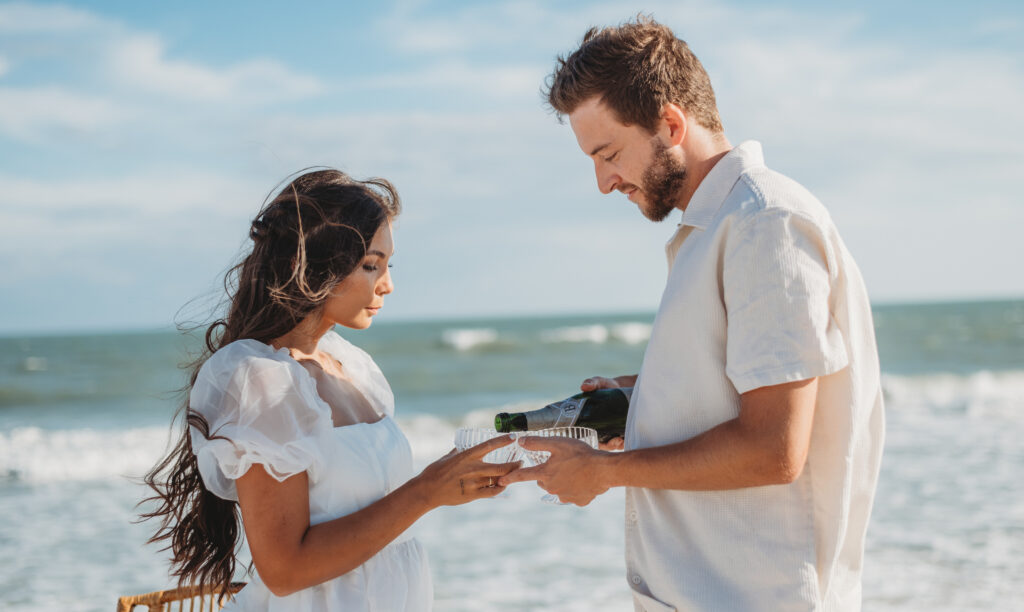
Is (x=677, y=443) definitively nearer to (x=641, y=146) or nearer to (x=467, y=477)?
(x=467, y=477)

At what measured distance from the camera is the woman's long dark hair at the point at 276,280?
229 centimetres

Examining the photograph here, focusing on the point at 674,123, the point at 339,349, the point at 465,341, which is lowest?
the point at 339,349

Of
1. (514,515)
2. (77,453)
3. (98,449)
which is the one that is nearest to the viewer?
(514,515)

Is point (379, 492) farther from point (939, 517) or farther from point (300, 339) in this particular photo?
point (939, 517)

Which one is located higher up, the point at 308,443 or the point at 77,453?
the point at 77,453

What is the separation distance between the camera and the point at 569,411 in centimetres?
252

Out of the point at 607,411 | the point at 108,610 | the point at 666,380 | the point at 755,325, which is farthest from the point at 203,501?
the point at 108,610

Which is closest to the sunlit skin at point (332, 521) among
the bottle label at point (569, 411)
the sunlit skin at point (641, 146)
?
the bottle label at point (569, 411)

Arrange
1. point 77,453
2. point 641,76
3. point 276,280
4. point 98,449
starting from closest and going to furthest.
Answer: point 641,76, point 276,280, point 77,453, point 98,449

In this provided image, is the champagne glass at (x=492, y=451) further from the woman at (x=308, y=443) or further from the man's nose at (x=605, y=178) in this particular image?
the man's nose at (x=605, y=178)

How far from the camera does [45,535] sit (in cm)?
673

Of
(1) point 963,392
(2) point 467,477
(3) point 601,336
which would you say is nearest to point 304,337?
(2) point 467,477

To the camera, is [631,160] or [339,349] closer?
[631,160]

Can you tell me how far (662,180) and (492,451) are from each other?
2.44 ft
